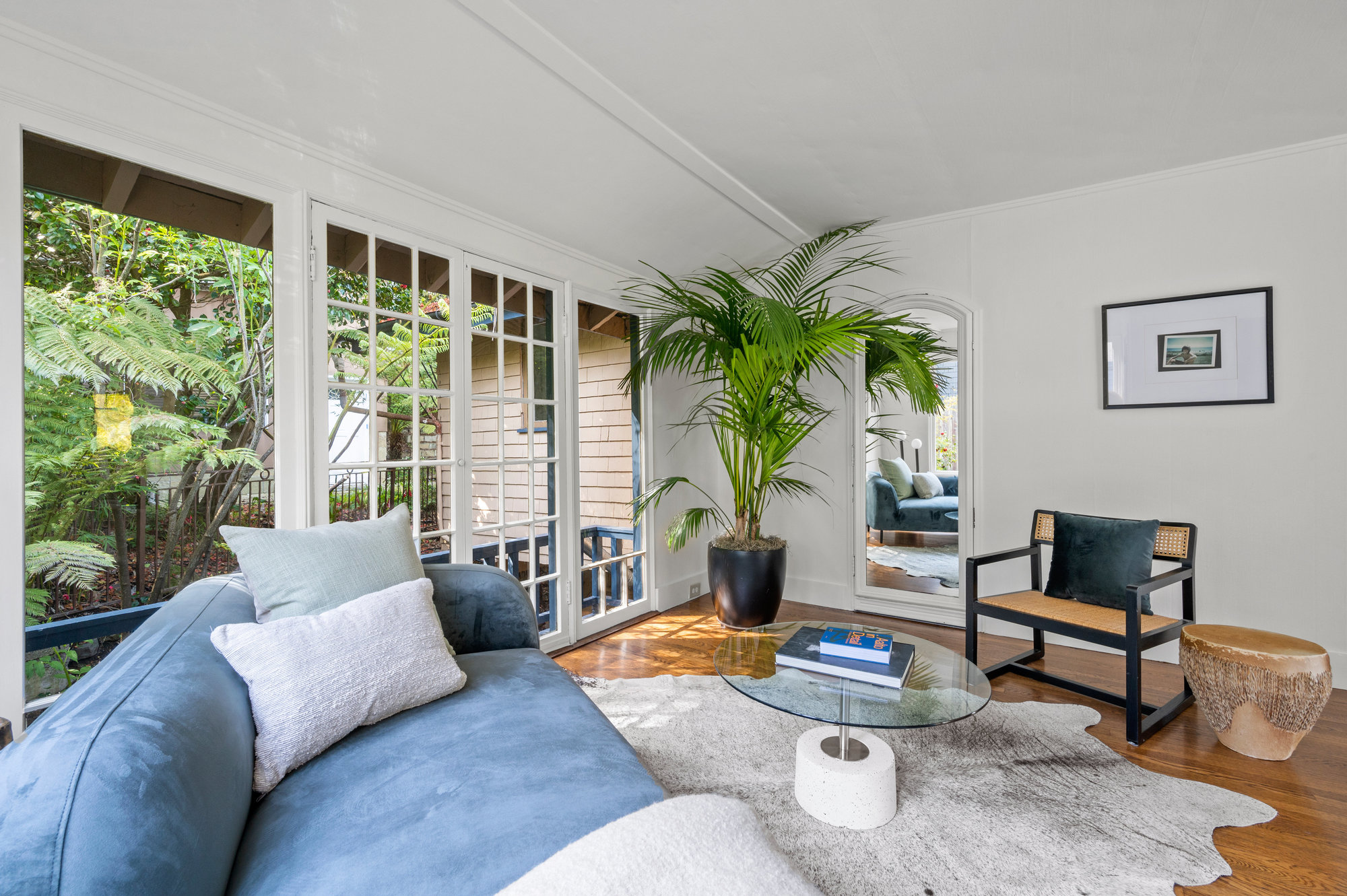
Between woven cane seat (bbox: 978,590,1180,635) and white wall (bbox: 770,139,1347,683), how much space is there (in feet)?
2.64

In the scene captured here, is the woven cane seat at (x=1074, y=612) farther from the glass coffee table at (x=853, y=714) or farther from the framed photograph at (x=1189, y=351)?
the framed photograph at (x=1189, y=351)

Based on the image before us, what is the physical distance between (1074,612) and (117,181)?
378cm

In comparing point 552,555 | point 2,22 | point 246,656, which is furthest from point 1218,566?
point 2,22

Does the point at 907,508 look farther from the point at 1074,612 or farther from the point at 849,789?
the point at 849,789

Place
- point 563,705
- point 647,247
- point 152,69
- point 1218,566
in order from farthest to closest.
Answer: point 647,247
point 1218,566
point 152,69
point 563,705

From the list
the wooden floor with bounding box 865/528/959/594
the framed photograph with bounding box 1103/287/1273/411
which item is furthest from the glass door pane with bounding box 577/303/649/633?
the framed photograph with bounding box 1103/287/1273/411

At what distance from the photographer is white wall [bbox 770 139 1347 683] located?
2.87 metres

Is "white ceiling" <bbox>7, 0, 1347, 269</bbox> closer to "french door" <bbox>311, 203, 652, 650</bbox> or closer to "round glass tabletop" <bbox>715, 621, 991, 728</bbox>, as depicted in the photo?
"french door" <bbox>311, 203, 652, 650</bbox>

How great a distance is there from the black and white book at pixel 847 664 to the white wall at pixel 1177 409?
6.46ft

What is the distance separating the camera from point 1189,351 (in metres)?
3.12

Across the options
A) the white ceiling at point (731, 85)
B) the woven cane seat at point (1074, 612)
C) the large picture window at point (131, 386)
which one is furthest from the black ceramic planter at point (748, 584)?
the large picture window at point (131, 386)

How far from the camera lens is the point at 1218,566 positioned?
308 centimetres

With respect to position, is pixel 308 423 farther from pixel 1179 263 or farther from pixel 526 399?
pixel 1179 263

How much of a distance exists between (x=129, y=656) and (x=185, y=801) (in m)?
0.45
